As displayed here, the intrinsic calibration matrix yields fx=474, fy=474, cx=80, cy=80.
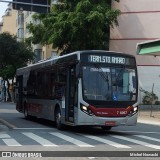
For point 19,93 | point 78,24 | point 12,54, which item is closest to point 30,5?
point 19,93

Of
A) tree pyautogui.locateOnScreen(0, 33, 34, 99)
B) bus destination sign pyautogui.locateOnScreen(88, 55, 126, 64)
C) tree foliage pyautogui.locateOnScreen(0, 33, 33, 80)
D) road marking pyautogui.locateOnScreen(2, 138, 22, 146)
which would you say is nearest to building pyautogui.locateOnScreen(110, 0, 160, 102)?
tree pyautogui.locateOnScreen(0, 33, 34, 99)

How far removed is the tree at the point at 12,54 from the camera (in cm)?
6606

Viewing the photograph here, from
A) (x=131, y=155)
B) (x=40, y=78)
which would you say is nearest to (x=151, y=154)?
(x=131, y=155)

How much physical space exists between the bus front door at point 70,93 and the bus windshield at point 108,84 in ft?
1.96

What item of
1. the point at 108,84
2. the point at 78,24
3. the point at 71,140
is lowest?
the point at 71,140

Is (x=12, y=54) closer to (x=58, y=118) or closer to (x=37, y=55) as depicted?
(x=37, y=55)

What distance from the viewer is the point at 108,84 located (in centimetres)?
1822

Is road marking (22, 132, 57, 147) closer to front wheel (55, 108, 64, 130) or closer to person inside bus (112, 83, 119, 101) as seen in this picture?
front wheel (55, 108, 64, 130)

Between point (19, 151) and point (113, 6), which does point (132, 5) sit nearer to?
point (113, 6)

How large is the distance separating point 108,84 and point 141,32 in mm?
26809

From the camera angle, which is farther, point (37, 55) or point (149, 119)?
point (37, 55)

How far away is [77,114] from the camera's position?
707 inches

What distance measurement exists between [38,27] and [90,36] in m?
5.83

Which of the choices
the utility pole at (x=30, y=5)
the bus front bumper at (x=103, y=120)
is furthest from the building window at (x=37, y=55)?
the bus front bumper at (x=103, y=120)
